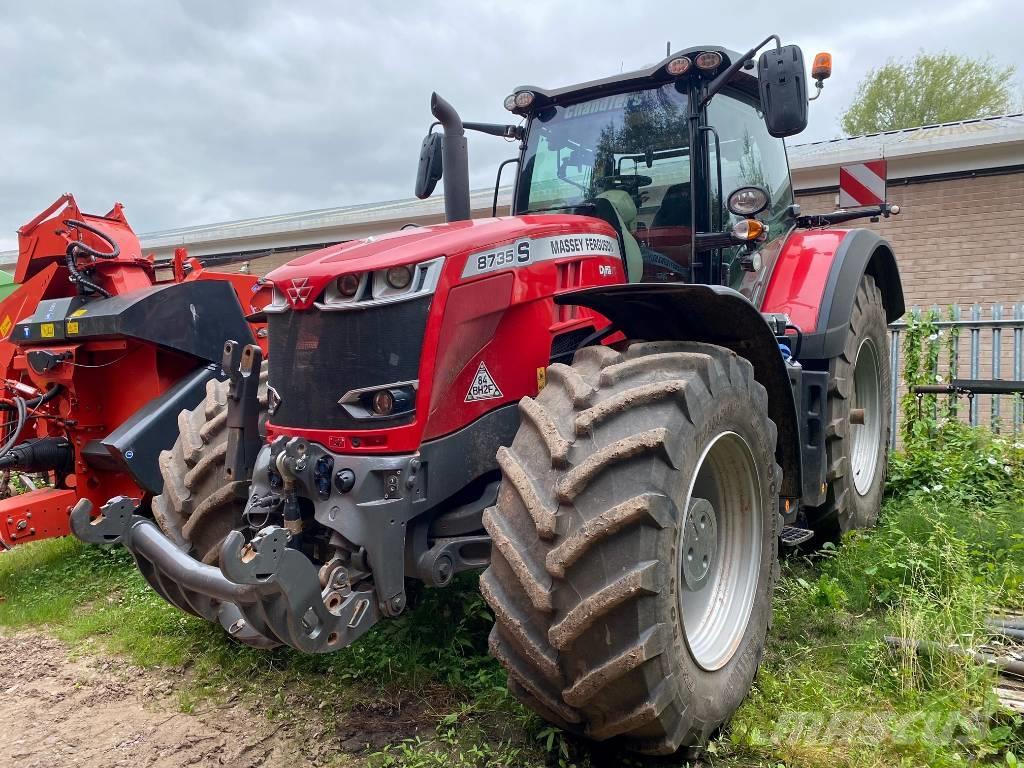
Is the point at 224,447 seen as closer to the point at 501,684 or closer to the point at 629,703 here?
the point at 501,684

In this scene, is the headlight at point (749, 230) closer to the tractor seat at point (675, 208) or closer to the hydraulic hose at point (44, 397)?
the tractor seat at point (675, 208)

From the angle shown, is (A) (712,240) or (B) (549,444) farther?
(A) (712,240)

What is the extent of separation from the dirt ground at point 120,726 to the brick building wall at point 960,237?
29.8ft

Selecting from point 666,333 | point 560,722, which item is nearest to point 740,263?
point 666,333

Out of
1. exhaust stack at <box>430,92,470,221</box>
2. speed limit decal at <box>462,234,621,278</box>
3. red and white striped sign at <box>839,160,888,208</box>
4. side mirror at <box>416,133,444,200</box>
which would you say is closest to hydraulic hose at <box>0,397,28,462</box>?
side mirror at <box>416,133,444,200</box>

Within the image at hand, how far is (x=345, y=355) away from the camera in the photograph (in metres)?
2.52

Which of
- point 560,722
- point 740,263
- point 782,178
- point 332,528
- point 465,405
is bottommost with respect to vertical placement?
point 560,722

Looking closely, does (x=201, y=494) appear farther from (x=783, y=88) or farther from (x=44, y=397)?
(x=783, y=88)

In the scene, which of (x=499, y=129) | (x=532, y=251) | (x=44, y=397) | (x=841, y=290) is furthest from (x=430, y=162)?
(x=44, y=397)

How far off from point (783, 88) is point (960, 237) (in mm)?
7985

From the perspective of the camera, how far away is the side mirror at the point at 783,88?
304 cm

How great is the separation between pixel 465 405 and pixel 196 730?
1.58 meters

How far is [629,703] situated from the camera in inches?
85.1

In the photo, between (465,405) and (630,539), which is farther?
(465,405)
